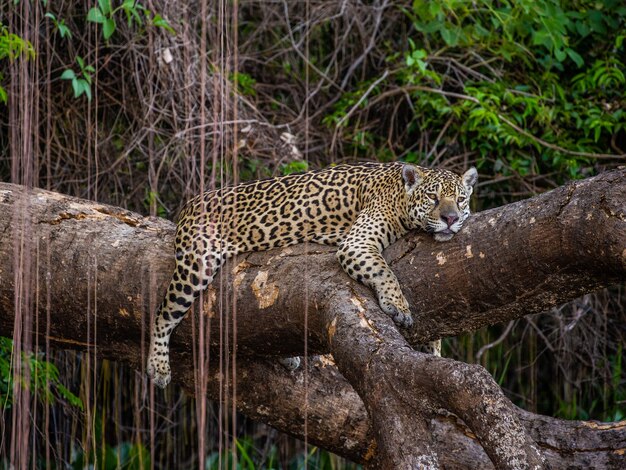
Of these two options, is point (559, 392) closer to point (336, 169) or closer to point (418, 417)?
point (336, 169)

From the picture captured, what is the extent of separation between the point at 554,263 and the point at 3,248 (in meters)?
3.14

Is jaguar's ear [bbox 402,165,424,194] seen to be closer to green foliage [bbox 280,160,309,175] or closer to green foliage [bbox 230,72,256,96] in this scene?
green foliage [bbox 280,160,309,175]

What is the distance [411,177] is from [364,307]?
1319mm

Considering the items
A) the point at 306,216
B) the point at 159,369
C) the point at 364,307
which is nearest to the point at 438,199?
the point at 306,216

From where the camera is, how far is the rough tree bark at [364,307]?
356 centimetres

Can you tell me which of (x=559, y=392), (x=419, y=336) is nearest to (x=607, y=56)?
(x=559, y=392)

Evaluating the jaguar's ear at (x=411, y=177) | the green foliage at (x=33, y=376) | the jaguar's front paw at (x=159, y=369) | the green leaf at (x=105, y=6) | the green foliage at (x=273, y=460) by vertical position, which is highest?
the green leaf at (x=105, y=6)

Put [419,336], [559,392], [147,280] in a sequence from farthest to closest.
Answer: [559,392] → [147,280] → [419,336]

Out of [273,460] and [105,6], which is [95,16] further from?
[273,460]

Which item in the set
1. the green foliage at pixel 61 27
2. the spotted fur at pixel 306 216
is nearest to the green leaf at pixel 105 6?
the green foliage at pixel 61 27

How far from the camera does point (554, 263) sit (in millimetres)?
4285

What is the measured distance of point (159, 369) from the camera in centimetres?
538

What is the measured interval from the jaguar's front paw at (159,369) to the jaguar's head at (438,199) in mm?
1548

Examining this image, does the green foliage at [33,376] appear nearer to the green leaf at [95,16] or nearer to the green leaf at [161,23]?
the green leaf at [95,16]
